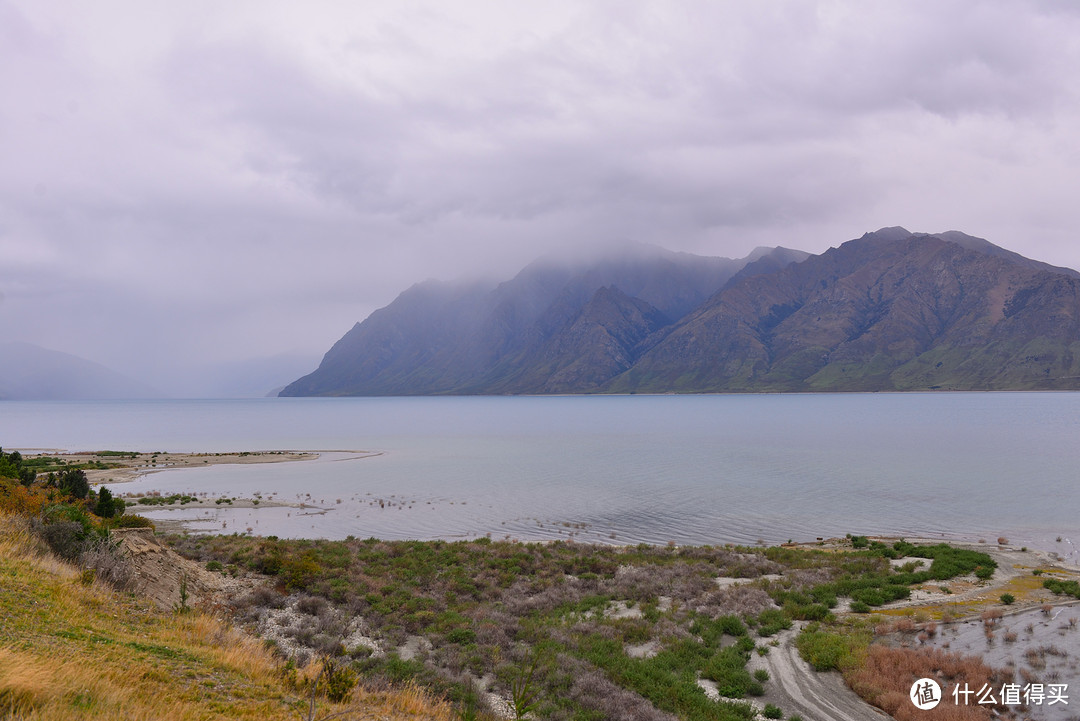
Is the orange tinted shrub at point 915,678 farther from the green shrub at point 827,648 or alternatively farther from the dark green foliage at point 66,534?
the dark green foliage at point 66,534

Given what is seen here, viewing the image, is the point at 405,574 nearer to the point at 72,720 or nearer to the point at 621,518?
the point at 72,720

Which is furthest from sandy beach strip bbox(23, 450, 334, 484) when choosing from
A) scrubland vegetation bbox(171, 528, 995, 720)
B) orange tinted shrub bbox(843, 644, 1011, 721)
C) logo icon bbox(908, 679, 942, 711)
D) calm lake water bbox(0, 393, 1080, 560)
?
logo icon bbox(908, 679, 942, 711)

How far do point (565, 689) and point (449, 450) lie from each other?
324ft

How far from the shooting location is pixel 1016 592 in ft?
84.1

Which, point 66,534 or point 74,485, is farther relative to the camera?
A: point 74,485

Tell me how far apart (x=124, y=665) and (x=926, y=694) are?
20.2m

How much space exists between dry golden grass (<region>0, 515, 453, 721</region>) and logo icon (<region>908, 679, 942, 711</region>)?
13065 millimetres

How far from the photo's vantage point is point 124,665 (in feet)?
35.0

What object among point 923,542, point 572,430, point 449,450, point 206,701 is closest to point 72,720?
point 206,701

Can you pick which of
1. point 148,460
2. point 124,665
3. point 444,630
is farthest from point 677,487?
point 148,460

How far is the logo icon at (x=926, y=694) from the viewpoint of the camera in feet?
50.3

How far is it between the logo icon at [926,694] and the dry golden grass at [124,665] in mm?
13065

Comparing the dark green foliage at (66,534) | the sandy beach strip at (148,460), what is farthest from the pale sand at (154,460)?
the dark green foliage at (66,534)

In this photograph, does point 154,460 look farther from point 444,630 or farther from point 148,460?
point 444,630
